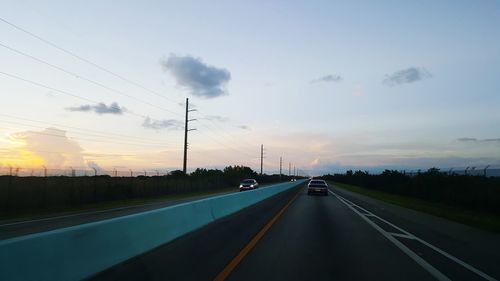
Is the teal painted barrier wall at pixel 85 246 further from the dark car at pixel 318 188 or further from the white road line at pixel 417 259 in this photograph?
the dark car at pixel 318 188

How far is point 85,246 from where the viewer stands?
854 centimetres

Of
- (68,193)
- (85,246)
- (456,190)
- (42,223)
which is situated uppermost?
(456,190)

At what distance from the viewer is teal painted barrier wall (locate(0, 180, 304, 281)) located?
6.65 metres

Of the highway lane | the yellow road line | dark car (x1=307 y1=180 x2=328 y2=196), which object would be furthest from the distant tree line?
the highway lane

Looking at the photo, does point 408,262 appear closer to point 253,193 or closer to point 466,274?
point 466,274

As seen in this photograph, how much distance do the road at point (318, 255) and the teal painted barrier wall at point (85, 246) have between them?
273mm

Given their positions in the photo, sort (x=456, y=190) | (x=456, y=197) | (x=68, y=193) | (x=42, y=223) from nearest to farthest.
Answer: (x=42, y=223) → (x=68, y=193) → (x=456, y=197) → (x=456, y=190)

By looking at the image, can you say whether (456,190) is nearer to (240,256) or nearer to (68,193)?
(68,193)

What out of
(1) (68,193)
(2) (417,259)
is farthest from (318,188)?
(2) (417,259)

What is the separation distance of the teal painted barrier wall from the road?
27cm

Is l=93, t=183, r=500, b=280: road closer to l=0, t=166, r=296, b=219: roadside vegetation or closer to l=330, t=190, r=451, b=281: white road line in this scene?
l=330, t=190, r=451, b=281: white road line

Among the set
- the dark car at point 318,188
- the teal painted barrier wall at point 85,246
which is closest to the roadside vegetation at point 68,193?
the dark car at point 318,188

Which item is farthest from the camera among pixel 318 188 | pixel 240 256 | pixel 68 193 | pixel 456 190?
pixel 318 188

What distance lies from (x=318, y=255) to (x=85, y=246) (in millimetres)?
5183
